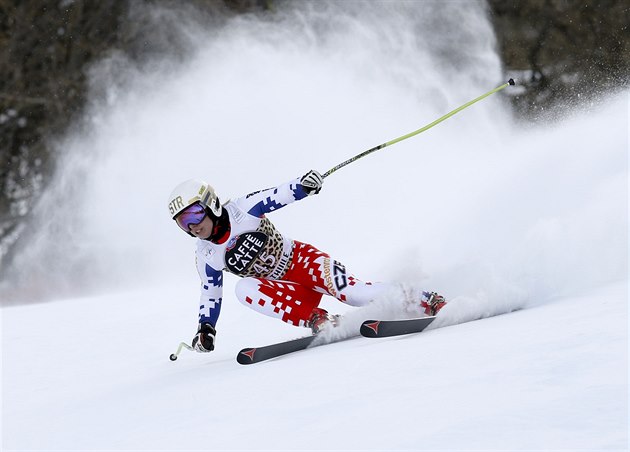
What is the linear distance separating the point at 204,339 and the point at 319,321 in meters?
0.60

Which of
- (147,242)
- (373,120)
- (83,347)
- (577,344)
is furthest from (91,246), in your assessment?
(577,344)

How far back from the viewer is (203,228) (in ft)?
14.1

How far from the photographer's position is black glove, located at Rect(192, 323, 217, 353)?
4520 millimetres

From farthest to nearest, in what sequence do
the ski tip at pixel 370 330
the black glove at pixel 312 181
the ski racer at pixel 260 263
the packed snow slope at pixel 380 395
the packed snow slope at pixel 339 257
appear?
the ski racer at pixel 260 263
the black glove at pixel 312 181
the ski tip at pixel 370 330
the packed snow slope at pixel 339 257
the packed snow slope at pixel 380 395

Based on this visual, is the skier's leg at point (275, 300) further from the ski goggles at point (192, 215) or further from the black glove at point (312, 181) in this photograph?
the black glove at point (312, 181)

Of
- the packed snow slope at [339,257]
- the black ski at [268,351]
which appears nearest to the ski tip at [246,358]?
the black ski at [268,351]

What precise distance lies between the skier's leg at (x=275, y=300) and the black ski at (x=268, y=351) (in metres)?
0.24

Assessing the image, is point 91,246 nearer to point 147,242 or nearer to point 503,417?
point 147,242

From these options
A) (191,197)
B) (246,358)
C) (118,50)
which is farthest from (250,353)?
(118,50)

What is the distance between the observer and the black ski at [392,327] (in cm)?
390

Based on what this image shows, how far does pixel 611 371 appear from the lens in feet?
7.90

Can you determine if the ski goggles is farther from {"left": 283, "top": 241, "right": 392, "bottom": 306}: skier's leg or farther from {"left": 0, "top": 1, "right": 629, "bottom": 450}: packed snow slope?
{"left": 0, "top": 1, "right": 629, "bottom": 450}: packed snow slope

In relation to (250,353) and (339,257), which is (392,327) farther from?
(339,257)

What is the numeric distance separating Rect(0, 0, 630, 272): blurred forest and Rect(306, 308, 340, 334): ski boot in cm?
1486
